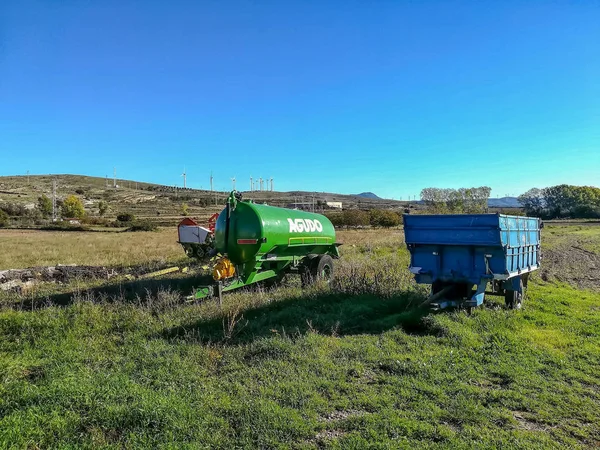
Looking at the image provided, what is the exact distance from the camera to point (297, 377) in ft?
17.3

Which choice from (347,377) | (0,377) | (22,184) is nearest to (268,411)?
(347,377)

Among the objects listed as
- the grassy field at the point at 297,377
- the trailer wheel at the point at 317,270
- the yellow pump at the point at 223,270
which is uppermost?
the yellow pump at the point at 223,270

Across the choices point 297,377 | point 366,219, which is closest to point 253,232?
point 297,377

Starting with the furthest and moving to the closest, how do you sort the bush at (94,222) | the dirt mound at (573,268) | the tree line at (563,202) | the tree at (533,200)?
the tree at (533,200) → the tree line at (563,202) → the bush at (94,222) → the dirt mound at (573,268)

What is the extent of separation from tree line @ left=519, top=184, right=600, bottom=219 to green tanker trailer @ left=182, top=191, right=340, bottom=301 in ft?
266

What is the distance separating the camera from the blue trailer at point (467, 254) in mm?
8234

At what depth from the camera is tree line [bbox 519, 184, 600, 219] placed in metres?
87.7

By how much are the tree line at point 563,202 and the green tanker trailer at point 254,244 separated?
8100 cm

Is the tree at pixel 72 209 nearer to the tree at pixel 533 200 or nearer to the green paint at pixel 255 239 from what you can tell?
the green paint at pixel 255 239

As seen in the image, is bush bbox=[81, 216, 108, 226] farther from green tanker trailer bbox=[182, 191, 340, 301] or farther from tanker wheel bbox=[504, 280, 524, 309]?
tanker wheel bbox=[504, 280, 524, 309]

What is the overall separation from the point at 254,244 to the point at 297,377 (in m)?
5.41

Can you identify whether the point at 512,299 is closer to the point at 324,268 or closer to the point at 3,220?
the point at 324,268

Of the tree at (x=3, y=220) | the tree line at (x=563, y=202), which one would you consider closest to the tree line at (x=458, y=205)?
the tree line at (x=563, y=202)

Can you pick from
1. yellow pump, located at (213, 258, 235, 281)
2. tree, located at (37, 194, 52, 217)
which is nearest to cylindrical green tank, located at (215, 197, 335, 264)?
yellow pump, located at (213, 258, 235, 281)
